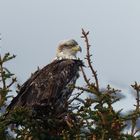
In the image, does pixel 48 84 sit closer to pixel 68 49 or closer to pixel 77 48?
pixel 68 49

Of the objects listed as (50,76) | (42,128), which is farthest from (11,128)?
(50,76)

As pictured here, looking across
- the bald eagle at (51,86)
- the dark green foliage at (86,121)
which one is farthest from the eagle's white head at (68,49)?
the dark green foliage at (86,121)

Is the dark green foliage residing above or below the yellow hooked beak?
below

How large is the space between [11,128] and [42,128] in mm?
841

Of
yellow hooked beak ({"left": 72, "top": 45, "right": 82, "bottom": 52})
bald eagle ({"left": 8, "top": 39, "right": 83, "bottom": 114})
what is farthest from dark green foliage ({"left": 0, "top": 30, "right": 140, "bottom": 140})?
yellow hooked beak ({"left": 72, "top": 45, "right": 82, "bottom": 52})

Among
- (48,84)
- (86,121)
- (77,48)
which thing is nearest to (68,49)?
(77,48)

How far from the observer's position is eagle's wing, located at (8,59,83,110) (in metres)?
9.13

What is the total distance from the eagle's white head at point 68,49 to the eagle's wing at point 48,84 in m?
0.88

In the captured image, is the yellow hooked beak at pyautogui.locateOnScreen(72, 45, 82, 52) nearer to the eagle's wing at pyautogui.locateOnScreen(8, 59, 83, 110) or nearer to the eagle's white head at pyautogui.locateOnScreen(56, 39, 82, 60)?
the eagle's white head at pyautogui.locateOnScreen(56, 39, 82, 60)

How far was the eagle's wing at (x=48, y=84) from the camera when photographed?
9.13m

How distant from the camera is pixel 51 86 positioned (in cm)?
1048

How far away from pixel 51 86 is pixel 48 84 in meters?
0.11

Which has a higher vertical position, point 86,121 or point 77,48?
point 77,48

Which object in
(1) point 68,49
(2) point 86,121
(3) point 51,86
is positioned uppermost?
(1) point 68,49
